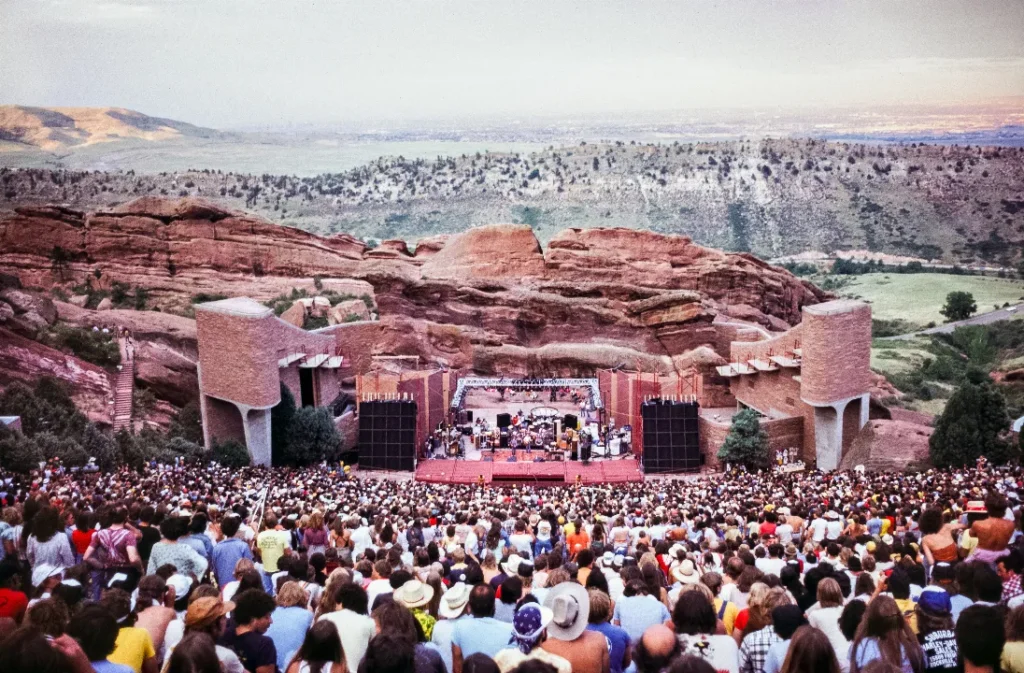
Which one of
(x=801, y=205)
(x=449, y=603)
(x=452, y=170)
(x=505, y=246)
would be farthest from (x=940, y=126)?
(x=449, y=603)

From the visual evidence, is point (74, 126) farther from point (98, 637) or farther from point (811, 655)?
point (811, 655)

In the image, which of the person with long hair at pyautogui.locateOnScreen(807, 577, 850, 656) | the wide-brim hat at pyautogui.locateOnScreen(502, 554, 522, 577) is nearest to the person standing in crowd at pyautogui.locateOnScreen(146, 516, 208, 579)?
the wide-brim hat at pyautogui.locateOnScreen(502, 554, 522, 577)

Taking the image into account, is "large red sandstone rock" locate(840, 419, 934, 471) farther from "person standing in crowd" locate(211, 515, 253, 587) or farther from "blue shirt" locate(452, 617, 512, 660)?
"blue shirt" locate(452, 617, 512, 660)

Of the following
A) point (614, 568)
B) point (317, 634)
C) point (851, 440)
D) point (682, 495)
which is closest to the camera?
point (317, 634)

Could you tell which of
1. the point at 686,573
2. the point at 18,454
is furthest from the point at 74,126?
the point at 686,573

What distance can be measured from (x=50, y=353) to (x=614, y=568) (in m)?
26.6

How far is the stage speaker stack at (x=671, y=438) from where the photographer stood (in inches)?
1330

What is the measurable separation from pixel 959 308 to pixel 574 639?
71547 millimetres

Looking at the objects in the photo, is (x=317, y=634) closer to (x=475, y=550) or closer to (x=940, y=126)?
(x=475, y=550)

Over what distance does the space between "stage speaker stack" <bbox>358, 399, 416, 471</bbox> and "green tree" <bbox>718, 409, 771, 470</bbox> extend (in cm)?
1002

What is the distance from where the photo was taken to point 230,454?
103ft

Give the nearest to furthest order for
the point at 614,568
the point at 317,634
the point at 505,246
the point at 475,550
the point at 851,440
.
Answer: the point at 317,634, the point at 614,568, the point at 475,550, the point at 851,440, the point at 505,246

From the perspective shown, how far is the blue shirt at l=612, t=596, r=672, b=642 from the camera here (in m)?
8.00

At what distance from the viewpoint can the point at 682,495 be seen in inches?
910
